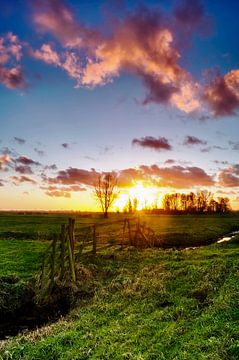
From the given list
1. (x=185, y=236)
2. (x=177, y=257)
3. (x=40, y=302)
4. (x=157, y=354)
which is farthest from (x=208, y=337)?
(x=185, y=236)

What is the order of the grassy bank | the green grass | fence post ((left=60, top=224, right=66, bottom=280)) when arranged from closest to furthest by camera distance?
the grassy bank → fence post ((left=60, top=224, right=66, bottom=280)) → the green grass

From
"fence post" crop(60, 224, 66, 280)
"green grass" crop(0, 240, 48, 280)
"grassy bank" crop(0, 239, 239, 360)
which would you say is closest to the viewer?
"grassy bank" crop(0, 239, 239, 360)

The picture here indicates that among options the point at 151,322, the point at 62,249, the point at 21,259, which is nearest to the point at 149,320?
the point at 151,322

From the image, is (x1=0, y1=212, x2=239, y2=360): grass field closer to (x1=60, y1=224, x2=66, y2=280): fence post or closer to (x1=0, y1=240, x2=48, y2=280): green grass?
(x1=0, y1=240, x2=48, y2=280): green grass

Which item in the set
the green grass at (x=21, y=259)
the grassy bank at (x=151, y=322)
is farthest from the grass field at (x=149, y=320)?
the green grass at (x=21, y=259)

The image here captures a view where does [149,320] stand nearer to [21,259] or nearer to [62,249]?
[62,249]

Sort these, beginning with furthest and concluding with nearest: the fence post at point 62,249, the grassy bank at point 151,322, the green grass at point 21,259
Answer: the green grass at point 21,259, the fence post at point 62,249, the grassy bank at point 151,322

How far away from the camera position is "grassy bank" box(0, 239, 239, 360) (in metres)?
11.8

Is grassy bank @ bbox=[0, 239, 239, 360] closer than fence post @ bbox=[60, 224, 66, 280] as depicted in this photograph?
Yes

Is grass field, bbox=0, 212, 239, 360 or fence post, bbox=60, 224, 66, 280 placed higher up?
fence post, bbox=60, 224, 66, 280

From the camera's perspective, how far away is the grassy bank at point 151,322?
11750mm

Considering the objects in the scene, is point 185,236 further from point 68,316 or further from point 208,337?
point 208,337

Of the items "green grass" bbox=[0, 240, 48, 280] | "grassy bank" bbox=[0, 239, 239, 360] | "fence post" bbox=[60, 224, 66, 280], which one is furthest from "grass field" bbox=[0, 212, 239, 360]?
"fence post" bbox=[60, 224, 66, 280]

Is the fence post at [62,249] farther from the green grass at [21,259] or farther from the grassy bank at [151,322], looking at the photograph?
the green grass at [21,259]
